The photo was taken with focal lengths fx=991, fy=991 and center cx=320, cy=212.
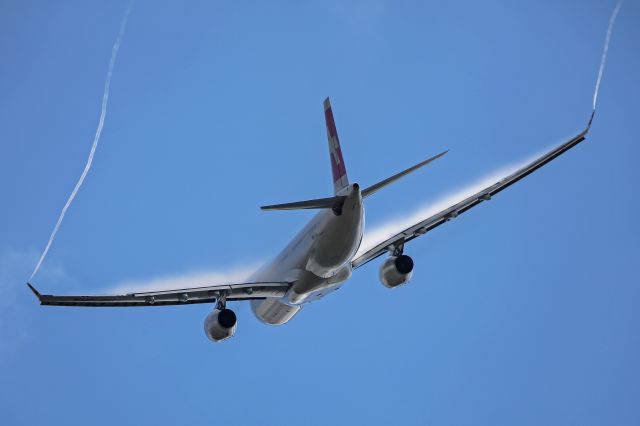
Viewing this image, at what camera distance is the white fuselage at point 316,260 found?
4166 centimetres

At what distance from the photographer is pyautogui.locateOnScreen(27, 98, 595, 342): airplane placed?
1657 inches

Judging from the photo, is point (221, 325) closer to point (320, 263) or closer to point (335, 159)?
point (320, 263)

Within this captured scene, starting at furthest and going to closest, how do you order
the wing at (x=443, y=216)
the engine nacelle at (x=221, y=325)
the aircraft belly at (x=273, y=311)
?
the aircraft belly at (x=273, y=311), the wing at (x=443, y=216), the engine nacelle at (x=221, y=325)

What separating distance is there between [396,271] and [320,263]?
510cm

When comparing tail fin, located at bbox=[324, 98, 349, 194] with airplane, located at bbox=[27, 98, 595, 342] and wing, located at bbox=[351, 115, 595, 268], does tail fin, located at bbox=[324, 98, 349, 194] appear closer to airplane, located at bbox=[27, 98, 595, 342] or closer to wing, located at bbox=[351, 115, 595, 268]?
airplane, located at bbox=[27, 98, 595, 342]

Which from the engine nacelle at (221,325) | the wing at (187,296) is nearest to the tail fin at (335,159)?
the wing at (187,296)

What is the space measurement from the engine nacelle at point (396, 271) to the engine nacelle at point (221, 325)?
24.8 feet

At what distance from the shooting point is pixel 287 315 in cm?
5244

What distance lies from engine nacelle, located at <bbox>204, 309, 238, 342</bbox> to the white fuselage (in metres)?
3.07

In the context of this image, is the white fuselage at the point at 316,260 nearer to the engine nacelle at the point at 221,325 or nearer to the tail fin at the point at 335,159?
the tail fin at the point at 335,159

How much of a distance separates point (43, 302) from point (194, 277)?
11560 millimetres

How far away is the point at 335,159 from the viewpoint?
1858 inches

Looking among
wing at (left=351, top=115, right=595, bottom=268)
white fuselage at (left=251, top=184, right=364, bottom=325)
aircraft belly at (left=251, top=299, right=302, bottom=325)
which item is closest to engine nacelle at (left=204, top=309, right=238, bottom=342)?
white fuselage at (left=251, top=184, right=364, bottom=325)

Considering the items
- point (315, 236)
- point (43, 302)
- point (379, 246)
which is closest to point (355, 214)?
point (315, 236)
